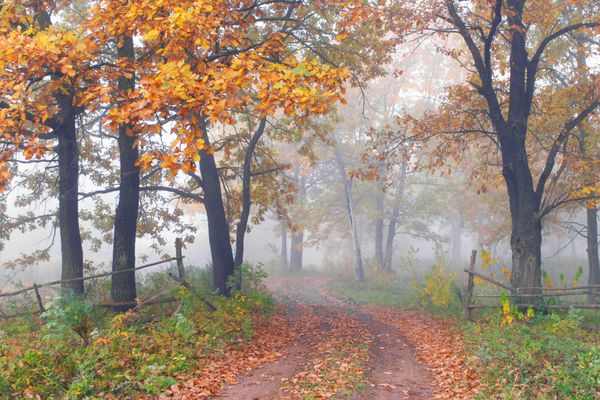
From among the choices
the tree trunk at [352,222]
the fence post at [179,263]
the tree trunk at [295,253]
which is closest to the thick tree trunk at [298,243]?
the tree trunk at [295,253]

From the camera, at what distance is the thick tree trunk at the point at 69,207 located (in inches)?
463

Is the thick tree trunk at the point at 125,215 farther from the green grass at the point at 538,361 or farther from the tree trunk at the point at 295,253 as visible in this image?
the tree trunk at the point at 295,253

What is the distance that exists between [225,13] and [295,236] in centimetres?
2631

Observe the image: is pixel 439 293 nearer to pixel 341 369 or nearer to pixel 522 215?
pixel 522 215

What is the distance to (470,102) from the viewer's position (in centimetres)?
1551

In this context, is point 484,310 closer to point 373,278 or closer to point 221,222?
point 221,222

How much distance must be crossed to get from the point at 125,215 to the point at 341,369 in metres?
6.18

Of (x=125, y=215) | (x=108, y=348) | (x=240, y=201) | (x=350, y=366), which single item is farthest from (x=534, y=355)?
(x=240, y=201)

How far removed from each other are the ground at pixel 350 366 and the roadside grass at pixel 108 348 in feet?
2.28

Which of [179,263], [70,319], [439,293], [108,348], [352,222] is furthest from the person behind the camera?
[352,222]

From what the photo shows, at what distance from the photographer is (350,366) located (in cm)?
884

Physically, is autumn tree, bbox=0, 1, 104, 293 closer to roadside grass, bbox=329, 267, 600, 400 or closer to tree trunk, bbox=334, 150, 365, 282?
roadside grass, bbox=329, 267, 600, 400

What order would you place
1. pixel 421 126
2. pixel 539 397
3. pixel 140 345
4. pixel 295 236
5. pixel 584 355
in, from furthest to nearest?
pixel 295 236
pixel 421 126
pixel 140 345
pixel 584 355
pixel 539 397

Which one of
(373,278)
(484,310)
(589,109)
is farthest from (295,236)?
(589,109)
